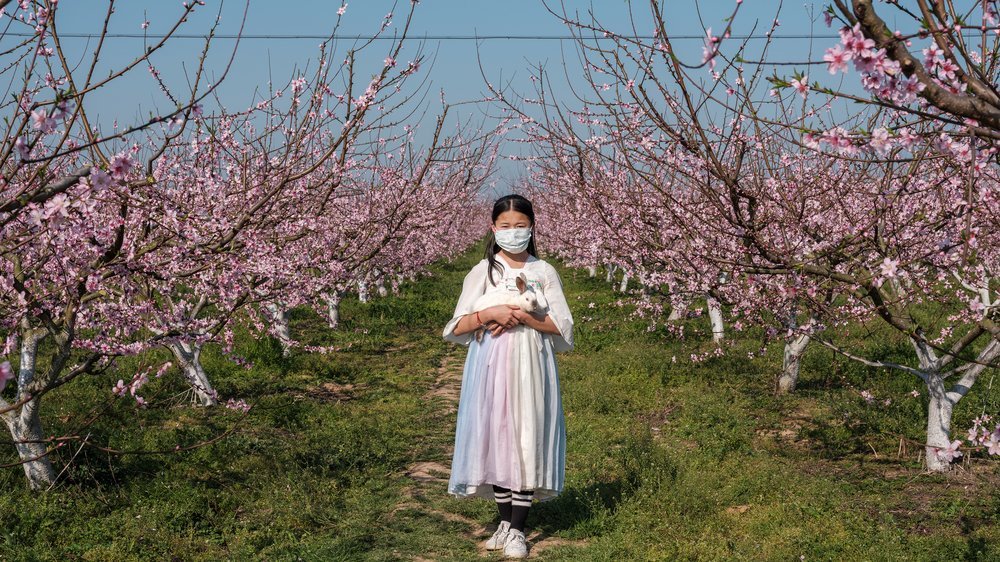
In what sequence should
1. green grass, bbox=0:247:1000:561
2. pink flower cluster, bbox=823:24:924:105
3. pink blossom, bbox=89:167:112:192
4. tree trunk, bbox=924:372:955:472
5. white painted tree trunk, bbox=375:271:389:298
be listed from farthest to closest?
white painted tree trunk, bbox=375:271:389:298
tree trunk, bbox=924:372:955:472
green grass, bbox=0:247:1000:561
pink blossom, bbox=89:167:112:192
pink flower cluster, bbox=823:24:924:105

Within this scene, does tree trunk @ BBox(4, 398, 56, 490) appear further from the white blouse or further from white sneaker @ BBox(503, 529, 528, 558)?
white sneaker @ BBox(503, 529, 528, 558)

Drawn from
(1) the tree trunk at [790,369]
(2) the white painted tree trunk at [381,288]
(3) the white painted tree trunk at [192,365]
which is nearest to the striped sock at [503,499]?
(3) the white painted tree trunk at [192,365]

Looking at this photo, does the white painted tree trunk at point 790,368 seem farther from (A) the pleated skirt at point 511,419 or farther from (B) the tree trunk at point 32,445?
(B) the tree trunk at point 32,445

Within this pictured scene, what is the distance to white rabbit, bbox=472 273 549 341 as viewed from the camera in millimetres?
5434

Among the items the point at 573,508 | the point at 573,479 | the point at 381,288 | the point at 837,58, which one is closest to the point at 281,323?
the point at 573,479

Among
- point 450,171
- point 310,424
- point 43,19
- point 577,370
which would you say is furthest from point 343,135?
point 450,171

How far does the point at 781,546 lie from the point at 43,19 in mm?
5506

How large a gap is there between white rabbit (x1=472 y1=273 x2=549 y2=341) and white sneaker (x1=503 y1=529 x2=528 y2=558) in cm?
129

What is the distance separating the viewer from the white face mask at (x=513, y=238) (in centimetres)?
558

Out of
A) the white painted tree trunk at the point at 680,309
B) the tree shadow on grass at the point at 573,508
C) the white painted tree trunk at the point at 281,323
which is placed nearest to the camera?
the tree shadow on grass at the point at 573,508

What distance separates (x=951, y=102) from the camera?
2.55 m

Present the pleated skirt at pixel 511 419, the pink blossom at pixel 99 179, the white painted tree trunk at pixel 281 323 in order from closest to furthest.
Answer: the pink blossom at pixel 99 179 → the pleated skirt at pixel 511 419 → the white painted tree trunk at pixel 281 323

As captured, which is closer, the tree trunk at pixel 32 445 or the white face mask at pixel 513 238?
the white face mask at pixel 513 238

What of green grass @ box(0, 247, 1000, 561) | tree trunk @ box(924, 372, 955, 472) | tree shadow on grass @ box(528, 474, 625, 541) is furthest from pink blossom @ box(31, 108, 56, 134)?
tree trunk @ box(924, 372, 955, 472)
